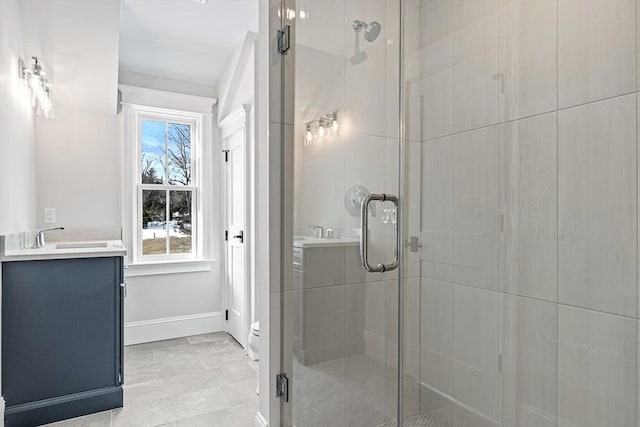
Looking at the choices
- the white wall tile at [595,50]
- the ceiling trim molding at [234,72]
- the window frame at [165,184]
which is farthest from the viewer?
the window frame at [165,184]

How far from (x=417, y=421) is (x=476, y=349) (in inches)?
16.8

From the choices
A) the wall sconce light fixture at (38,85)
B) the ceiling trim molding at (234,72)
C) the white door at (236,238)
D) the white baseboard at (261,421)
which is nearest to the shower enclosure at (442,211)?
the white baseboard at (261,421)

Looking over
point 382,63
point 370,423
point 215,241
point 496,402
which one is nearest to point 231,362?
point 215,241

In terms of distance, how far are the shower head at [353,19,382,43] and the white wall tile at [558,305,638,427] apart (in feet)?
4.33

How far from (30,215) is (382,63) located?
282 cm

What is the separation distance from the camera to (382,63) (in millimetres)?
1731

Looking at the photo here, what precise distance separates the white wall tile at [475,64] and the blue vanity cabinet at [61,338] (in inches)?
83.4

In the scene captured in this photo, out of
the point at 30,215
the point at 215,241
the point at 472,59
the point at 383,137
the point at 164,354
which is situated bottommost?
the point at 164,354

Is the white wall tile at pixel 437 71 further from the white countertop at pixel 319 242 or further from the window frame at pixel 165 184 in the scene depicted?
the window frame at pixel 165 184

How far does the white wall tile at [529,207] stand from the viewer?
1.40 m

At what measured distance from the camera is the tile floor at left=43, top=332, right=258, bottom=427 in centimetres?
224

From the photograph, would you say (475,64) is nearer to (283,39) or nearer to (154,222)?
(283,39)

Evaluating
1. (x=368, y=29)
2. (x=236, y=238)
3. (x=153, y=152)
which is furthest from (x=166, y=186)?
(x=368, y=29)

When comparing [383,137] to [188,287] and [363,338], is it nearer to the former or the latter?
[363,338]
